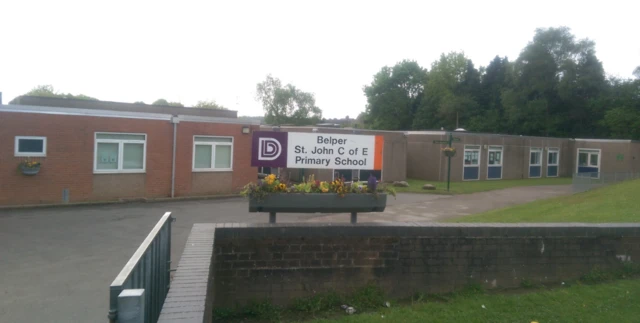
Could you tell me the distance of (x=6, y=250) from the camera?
10.8 m

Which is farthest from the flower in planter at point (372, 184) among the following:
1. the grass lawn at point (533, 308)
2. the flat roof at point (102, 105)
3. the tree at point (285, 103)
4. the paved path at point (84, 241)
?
the tree at point (285, 103)

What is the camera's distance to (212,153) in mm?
21766

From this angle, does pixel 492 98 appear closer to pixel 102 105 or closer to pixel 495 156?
pixel 495 156

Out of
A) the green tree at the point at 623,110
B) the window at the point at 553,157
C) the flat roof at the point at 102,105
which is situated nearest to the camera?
the flat roof at the point at 102,105

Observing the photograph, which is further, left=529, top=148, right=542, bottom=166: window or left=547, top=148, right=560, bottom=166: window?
left=547, top=148, right=560, bottom=166: window

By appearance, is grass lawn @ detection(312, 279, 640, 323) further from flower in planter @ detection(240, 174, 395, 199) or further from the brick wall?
flower in planter @ detection(240, 174, 395, 199)

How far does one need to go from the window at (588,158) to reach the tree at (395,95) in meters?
30.0

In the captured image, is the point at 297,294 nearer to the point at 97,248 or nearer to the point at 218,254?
the point at 218,254

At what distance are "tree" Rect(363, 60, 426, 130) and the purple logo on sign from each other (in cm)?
6472

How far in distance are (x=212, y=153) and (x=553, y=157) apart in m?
32.2

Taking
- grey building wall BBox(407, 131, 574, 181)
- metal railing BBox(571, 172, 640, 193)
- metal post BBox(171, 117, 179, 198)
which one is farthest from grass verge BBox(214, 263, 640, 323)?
grey building wall BBox(407, 131, 574, 181)

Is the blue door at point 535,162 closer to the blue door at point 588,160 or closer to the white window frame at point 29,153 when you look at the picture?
the blue door at point 588,160

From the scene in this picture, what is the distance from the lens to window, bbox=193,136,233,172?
21.4 metres

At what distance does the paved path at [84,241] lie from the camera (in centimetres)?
727
